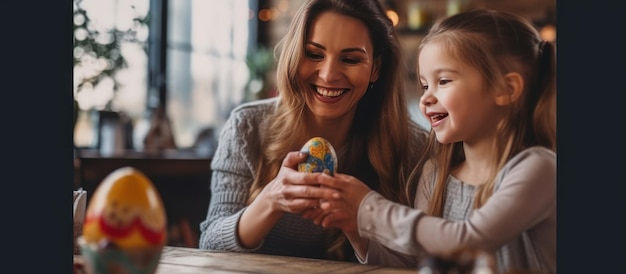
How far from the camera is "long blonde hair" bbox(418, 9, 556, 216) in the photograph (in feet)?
3.84

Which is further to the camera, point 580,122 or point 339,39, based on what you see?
point 339,39

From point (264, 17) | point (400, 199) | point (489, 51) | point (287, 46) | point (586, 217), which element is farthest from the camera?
point (264, 17)

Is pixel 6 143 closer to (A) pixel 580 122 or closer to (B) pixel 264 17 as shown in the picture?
(A) pixel 580 122

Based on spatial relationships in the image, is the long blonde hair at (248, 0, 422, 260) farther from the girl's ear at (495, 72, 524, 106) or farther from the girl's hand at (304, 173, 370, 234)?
the girl's ear at (495, 72, 524, 106)

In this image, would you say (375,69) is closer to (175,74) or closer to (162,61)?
(162,61)

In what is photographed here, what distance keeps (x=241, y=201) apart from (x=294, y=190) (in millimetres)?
332

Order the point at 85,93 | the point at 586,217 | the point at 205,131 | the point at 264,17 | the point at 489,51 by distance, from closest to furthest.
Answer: the point at 586,217
the point at 489,51
the point at 85,93
the point at 205,131
the point at 264,17

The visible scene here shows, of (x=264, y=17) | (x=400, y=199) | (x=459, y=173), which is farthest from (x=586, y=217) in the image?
(x=264, y=17)

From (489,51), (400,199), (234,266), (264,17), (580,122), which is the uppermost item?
(264,17)

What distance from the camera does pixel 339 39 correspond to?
4.73 feet

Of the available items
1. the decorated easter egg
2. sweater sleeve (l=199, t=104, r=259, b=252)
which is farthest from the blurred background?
the decorated easter egg

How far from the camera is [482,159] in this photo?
1.22 m

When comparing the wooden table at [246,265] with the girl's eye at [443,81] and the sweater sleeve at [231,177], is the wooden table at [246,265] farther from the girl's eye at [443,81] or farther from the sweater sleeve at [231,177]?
the girl's eye at [443,81]

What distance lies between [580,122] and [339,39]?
19.7 inches
